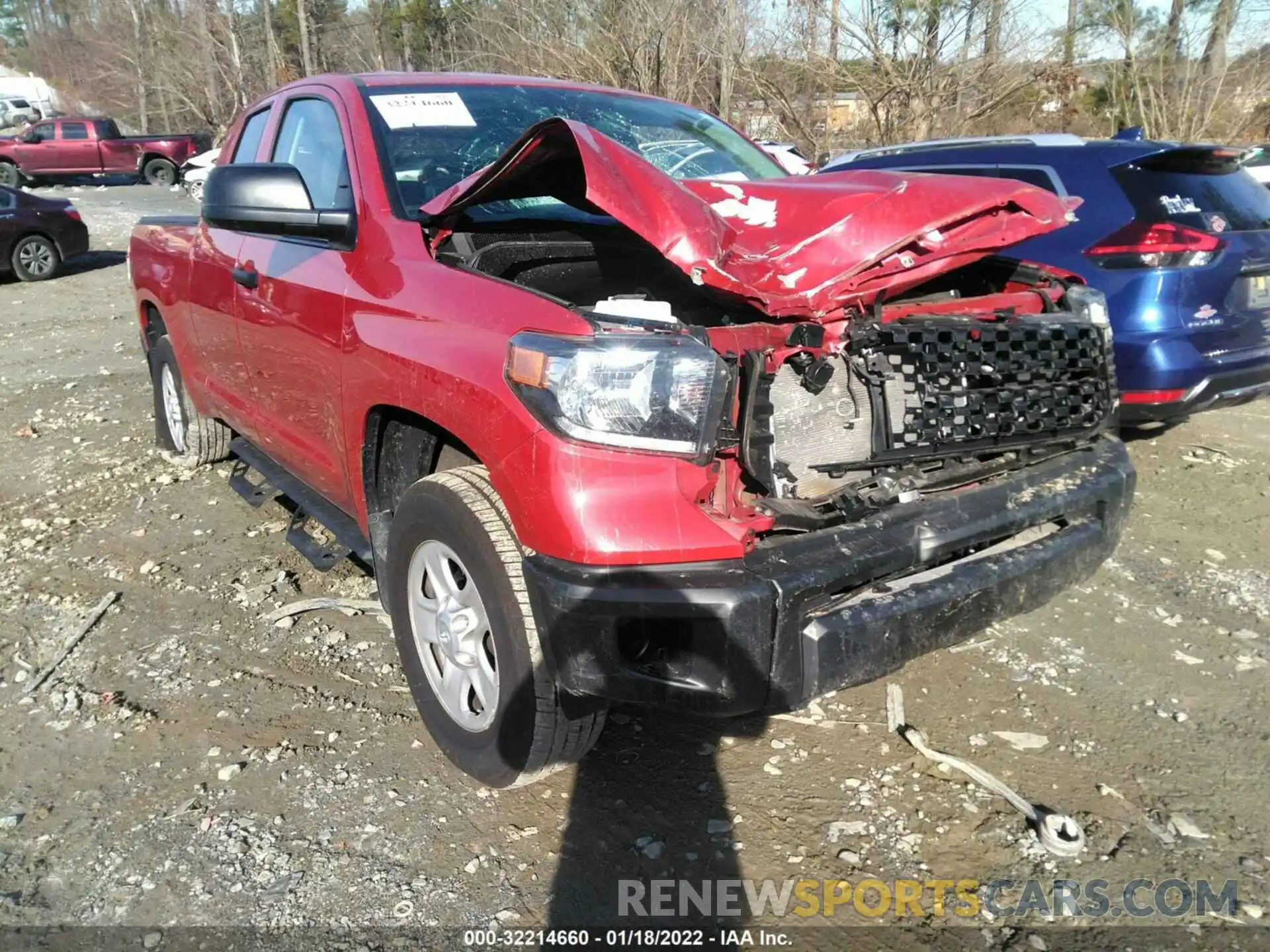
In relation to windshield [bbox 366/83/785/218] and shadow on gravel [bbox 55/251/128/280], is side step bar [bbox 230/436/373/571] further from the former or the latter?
shadow on gravel [bbox 55/251/128/280]

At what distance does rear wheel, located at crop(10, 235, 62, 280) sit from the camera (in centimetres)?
1275

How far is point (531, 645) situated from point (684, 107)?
295 cm

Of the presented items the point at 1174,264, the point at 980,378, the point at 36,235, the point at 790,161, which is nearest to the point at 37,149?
the point at 36,235

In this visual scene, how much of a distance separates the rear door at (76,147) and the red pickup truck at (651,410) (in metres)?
27.3

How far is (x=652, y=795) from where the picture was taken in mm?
2629

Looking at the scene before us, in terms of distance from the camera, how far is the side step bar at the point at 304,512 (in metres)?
3.25

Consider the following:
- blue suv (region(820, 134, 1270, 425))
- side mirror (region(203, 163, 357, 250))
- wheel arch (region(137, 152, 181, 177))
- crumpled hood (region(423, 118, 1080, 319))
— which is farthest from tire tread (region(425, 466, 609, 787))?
wheel arch (region(137, 152, 181, 177))

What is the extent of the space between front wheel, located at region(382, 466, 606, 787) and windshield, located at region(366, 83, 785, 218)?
101cm

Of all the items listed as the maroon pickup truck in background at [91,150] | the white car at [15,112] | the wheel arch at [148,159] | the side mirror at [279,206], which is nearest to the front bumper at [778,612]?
the side mirror at [279,206]

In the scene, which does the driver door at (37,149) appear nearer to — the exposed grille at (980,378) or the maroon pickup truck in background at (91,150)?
the maroon pickup truck in background at (91,150)

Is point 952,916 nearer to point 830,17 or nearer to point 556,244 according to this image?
point 556,244

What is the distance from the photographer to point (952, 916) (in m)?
2.19

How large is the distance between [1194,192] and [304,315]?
415 centimetres

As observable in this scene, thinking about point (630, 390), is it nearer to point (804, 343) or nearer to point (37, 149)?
point (804, 343)
